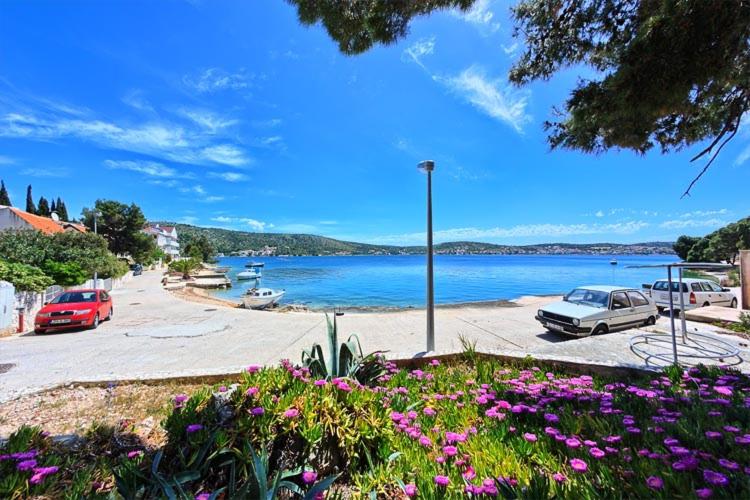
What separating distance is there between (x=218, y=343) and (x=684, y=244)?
78.9 m

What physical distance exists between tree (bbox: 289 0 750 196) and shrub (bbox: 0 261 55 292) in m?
15.2

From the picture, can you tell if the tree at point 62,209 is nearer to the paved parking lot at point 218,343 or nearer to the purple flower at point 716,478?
the paved parking lot at point 218,343

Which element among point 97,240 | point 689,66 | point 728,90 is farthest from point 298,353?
point 97,240

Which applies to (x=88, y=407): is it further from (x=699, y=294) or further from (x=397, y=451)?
(x=699, y=294)

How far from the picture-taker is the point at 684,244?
56312 mm

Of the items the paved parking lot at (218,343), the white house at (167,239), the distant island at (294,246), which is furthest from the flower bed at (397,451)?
the distant island at (294,246)

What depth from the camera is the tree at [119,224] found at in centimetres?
4081

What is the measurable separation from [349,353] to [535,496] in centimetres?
255

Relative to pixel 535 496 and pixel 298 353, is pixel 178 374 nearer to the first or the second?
pixel 298 353

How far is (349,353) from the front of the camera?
3.79 metres

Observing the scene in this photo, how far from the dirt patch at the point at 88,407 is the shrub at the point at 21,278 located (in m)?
11.7

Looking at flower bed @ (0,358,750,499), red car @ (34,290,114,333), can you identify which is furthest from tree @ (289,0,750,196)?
red car @ (34,290,114,333)

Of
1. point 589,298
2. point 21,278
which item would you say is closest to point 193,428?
point 589,298

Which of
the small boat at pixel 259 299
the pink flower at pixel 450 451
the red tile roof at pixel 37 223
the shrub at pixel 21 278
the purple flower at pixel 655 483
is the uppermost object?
the red tile roof at pixel 37 223
